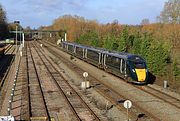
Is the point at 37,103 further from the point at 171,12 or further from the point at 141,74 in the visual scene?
the point at 171,12

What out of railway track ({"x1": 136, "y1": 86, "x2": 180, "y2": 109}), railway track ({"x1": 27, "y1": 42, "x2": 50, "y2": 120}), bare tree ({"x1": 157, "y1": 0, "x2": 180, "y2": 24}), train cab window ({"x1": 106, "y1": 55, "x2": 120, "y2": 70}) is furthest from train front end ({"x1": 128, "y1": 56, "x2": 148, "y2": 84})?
bare tree ({"x1": 157, "y1": 0, "x2": 180, "y2": 24})

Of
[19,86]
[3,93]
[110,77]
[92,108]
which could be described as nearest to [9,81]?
[19,86]

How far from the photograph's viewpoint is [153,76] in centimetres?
3925

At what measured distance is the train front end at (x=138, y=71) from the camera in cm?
3172

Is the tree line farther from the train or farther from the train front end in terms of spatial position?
the train front end

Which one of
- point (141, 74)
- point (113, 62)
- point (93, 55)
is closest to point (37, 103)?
point (141, 74)

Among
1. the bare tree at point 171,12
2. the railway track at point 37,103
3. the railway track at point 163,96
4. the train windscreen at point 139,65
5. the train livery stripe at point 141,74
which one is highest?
the bare tree at point 171,12

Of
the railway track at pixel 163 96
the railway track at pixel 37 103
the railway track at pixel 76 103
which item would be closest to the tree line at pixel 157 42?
the railway track at pixel 163 96

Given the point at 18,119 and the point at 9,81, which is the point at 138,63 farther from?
the point at 18,119

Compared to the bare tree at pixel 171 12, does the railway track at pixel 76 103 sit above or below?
below

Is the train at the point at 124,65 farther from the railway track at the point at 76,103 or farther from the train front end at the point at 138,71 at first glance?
the railway track at the point at 76,103

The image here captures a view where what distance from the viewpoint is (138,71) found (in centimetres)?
3169

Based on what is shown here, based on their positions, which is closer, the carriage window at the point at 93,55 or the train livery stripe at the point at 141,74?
the train livery stripe at the point at 141,74

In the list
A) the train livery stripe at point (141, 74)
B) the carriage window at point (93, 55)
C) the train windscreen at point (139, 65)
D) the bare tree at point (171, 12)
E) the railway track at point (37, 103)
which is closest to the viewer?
the railway track at point (37, 103)
